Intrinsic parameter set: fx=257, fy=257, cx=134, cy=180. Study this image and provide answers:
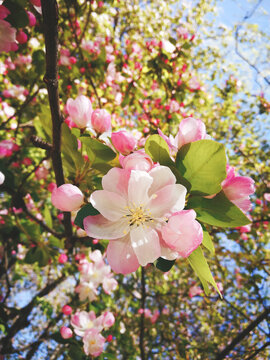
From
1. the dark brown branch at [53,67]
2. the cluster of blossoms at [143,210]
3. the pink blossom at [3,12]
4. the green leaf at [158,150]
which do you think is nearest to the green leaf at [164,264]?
the cluster of blossoms at [143,210]

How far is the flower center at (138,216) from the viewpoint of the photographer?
636 millimetres

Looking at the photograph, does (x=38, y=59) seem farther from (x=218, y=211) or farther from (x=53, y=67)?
(x=218, y=211)

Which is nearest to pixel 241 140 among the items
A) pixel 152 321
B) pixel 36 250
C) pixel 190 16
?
pixel 190 16

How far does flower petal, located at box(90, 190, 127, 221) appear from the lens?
586mm

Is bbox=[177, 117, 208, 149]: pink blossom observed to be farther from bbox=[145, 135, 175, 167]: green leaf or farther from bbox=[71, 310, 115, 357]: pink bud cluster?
bbox=[71, 310, 115, 357]: pink bud cluster

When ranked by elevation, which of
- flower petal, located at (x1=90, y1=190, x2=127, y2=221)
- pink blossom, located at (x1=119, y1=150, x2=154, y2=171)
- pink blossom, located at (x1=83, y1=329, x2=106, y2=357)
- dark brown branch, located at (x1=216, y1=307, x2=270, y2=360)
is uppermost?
pink blossom, located at (x1=119, y1=150, x2=154, y2=171)

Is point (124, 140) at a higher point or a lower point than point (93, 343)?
higher

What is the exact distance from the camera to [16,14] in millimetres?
914

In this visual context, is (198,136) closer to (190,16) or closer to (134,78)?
(134,78)

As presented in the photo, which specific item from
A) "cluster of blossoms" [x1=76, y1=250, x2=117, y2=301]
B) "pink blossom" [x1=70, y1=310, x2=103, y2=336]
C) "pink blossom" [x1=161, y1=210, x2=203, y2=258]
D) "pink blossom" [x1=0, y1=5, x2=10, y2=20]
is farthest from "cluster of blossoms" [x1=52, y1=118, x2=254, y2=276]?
"cluster of blossoms" [x1=76, y1=250, x2=117, y2=301]

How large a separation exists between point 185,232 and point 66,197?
316 millimetres

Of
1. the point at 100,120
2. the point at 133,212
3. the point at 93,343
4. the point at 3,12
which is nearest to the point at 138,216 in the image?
the point at 133,212

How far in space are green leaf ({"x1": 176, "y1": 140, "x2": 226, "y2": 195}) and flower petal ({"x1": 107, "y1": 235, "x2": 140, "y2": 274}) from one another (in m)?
0.22

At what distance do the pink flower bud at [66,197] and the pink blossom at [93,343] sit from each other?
102 cm
